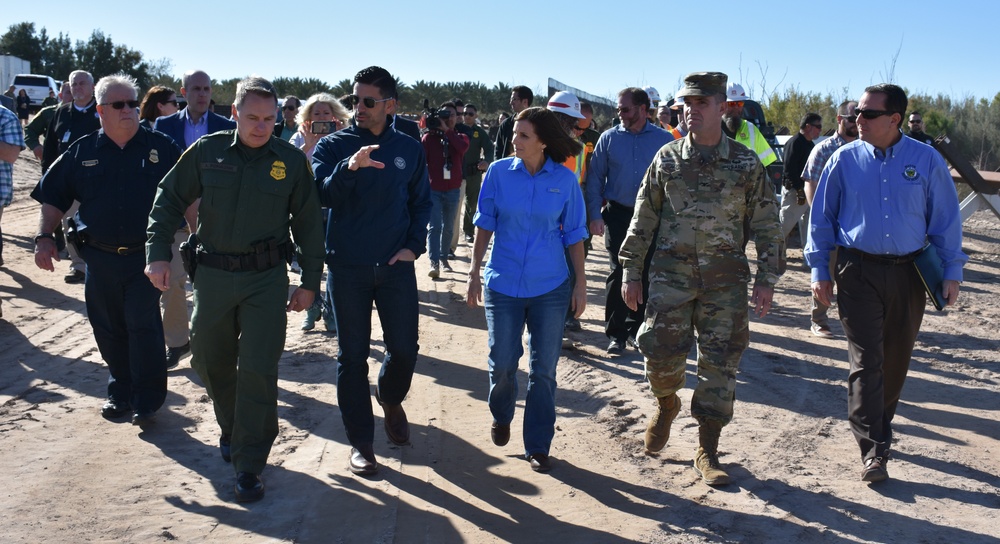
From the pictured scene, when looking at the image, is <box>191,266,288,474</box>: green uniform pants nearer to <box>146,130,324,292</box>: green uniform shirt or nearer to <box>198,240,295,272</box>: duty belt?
<box>198,240,295,272</box>: duty belt

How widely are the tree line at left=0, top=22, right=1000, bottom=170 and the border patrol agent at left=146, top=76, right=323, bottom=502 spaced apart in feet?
70.2

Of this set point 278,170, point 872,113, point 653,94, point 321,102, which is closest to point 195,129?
point 321,102

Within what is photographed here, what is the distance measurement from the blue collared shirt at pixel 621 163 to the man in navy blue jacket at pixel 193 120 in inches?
126

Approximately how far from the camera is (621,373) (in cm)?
807

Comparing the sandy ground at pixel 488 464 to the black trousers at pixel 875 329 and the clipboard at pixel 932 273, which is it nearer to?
the black trousers at pixel 875 329

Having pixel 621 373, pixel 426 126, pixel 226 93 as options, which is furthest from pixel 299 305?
pixel 226 93

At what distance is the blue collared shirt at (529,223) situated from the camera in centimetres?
563

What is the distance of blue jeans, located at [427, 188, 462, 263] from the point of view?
12.2m

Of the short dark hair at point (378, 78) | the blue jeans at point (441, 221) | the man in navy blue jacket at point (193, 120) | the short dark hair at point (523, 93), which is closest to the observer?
the short dark hair at point (378, 78)

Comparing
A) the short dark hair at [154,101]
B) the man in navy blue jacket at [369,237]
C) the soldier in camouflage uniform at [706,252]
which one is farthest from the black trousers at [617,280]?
the short dark hair at [154,101]

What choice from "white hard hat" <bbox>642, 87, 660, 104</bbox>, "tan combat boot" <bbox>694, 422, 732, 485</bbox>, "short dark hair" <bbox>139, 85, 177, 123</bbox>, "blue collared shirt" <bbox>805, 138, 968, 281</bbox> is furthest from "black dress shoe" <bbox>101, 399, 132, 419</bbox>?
"white hard hat" <bbox>642, 87, 660, 104</bbox>

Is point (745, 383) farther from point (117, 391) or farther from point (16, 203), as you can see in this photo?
point (16, 203)

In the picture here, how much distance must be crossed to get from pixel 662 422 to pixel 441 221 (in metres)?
6.86

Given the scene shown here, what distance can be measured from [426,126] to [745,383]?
654cm
